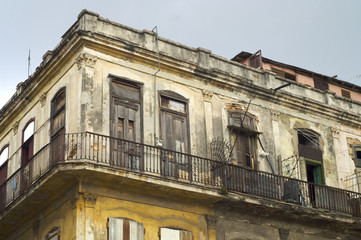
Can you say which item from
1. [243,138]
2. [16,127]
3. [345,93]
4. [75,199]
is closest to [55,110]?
[16,127]

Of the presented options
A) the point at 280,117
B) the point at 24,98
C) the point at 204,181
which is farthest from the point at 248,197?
the point at 24,98

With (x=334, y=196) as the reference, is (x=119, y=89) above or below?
above

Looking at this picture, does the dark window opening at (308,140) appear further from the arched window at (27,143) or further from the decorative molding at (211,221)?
the arched window at (27,143)

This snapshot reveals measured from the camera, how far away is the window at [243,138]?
20883mm

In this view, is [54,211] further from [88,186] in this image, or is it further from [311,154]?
[311,154]

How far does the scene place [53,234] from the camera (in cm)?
1788

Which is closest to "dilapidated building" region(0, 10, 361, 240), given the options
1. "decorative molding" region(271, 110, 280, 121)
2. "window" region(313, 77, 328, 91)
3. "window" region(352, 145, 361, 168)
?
"decorative molding" region(271, 110, 280, 121)

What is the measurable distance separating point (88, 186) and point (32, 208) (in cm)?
253

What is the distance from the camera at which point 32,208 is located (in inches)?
744

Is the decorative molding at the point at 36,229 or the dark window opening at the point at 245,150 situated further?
the dark window opening at the point at 245,150

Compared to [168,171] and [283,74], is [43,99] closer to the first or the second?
[168,171]

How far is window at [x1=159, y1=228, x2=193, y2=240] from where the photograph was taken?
59.2ft

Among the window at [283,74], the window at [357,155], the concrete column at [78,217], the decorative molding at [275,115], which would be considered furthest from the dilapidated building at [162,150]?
the window at [283,74]

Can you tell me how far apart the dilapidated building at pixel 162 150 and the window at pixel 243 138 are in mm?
43
